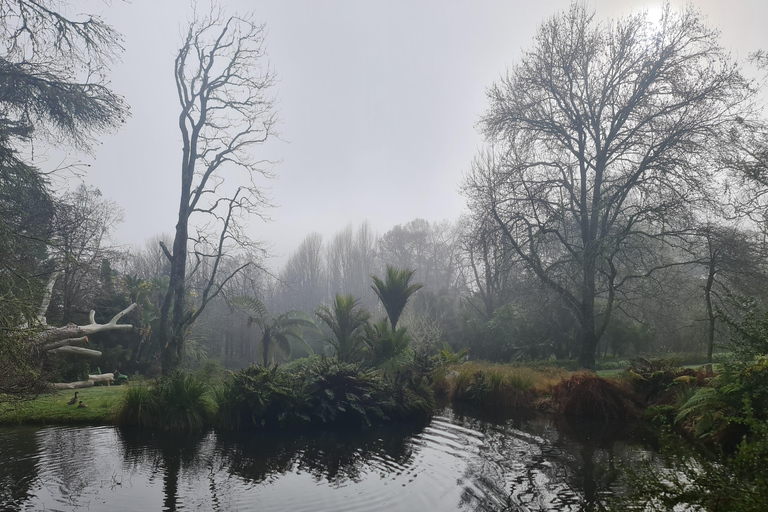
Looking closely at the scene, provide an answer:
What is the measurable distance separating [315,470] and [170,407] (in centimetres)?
402

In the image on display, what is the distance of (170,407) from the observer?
950 centimetres

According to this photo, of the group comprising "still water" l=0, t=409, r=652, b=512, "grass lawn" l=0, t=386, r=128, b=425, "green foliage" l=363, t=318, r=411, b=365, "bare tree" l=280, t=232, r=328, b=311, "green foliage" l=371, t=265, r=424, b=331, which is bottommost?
"still water" l=0, t=409, r=652, b=512

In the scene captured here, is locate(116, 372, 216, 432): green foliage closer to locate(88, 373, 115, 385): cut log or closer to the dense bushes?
the dense bushes

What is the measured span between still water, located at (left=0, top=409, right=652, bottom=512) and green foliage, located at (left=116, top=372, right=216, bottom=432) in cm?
49

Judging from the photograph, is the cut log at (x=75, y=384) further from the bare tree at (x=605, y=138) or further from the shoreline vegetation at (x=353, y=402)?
the bare tree at (x=605, y=138)

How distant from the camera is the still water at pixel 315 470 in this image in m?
5.61

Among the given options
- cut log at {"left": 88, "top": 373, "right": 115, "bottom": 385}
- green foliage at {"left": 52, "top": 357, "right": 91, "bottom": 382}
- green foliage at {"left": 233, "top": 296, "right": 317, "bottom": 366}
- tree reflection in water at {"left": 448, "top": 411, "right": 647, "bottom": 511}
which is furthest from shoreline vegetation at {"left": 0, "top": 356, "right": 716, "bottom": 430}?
green foliage at {"left": 233, "top": 296, "right": 317, "bottom": 366}

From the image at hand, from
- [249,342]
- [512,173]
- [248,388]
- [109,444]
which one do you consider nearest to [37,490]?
[109,444]

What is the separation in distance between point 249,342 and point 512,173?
3216 centimetres

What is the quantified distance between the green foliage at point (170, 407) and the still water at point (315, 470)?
0.49m

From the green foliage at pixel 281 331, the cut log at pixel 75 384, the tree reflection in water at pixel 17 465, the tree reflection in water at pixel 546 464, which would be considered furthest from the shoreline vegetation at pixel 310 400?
the green foliage at pixel 281 331

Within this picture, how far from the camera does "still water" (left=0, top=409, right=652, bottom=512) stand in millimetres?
5609

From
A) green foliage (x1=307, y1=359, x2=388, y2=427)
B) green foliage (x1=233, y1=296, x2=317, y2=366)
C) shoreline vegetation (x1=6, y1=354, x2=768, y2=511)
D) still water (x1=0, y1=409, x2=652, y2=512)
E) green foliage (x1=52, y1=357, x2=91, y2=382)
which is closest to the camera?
still water (x1=0, y1=409, x2=652, y2=512)

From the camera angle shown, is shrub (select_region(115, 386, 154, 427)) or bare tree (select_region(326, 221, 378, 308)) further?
bare tree (select_region(326, 221, 378, 308))
